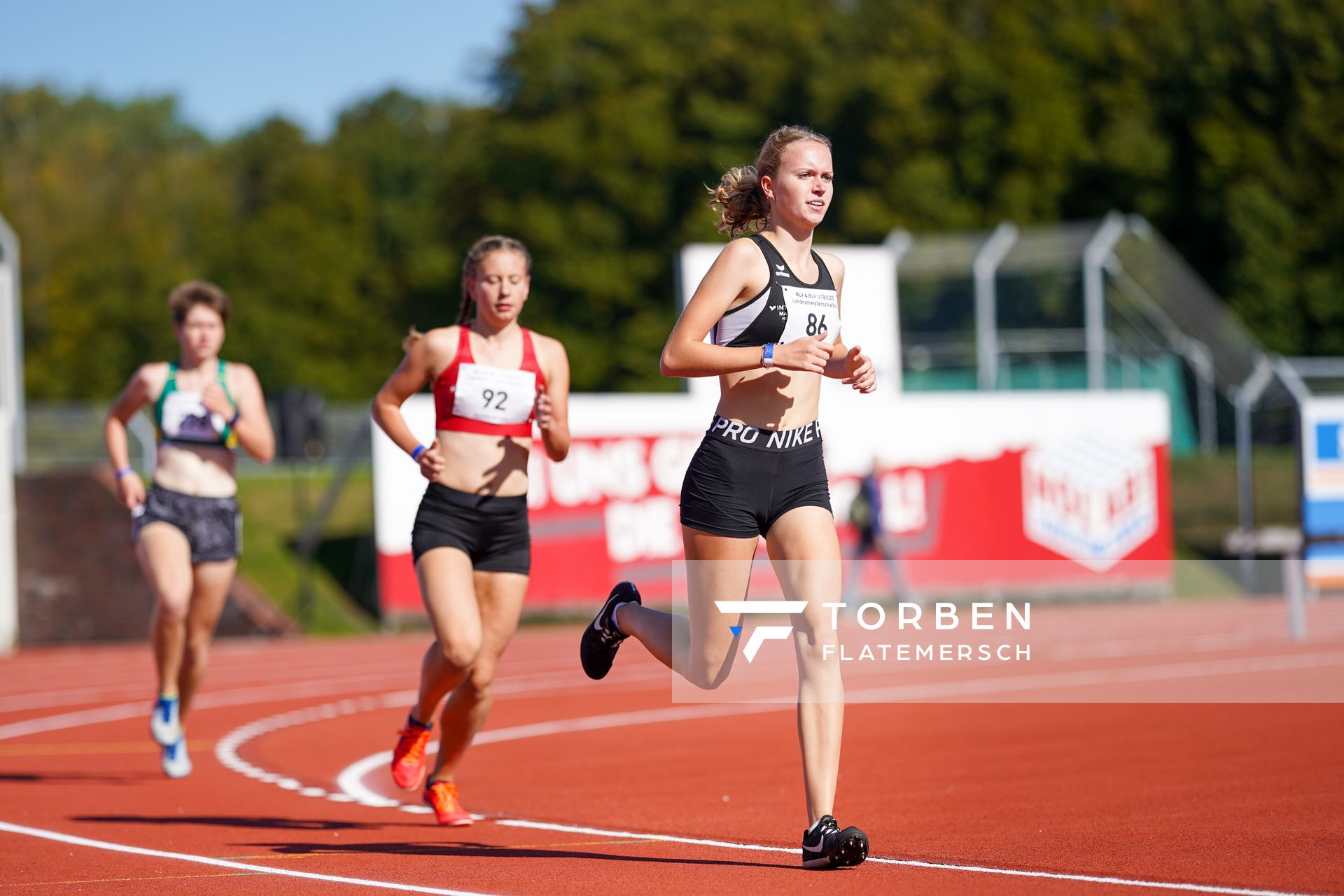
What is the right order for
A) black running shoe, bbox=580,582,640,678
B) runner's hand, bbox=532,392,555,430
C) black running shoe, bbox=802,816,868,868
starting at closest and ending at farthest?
black running shoe, bbox=802,816,868,868
black running shoe, bbox=580,582,640,678
runner's hand, bbox=532,392,555,430

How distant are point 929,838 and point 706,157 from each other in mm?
49640

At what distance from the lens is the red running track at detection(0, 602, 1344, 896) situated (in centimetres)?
591

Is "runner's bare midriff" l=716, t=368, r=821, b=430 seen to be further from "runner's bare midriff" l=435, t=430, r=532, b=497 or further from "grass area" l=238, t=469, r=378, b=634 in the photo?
"grass area" l=238, t=469, r=378, b=634

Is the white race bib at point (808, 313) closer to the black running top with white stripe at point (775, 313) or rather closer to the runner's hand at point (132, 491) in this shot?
the black running top with white stripe at point (775, 313)

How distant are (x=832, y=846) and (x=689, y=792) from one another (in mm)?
2721

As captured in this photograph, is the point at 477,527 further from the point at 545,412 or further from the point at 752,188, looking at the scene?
the point at 752,188

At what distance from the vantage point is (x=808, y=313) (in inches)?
239

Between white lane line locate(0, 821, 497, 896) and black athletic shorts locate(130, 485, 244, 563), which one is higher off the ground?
black athletic shorts locate(130, 485, 244, 563)

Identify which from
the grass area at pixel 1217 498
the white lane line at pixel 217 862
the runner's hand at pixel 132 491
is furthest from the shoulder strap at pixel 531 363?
the grass area at pixel 1217 498

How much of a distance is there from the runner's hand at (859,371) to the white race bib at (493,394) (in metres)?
1.80

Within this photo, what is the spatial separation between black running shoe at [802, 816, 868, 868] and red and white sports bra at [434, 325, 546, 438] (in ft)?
8.04

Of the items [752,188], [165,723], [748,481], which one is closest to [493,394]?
[752,188]

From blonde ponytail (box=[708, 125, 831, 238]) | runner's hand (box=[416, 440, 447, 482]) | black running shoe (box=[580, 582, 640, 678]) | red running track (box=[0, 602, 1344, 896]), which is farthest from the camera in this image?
runner's hand (box=[416, 440, 447, 482])

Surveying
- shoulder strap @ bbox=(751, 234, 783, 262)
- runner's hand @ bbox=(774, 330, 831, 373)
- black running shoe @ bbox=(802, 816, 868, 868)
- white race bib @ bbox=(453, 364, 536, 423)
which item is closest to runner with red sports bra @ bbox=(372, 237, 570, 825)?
white race bib @ bbox=(453, 364, 536, 423)
